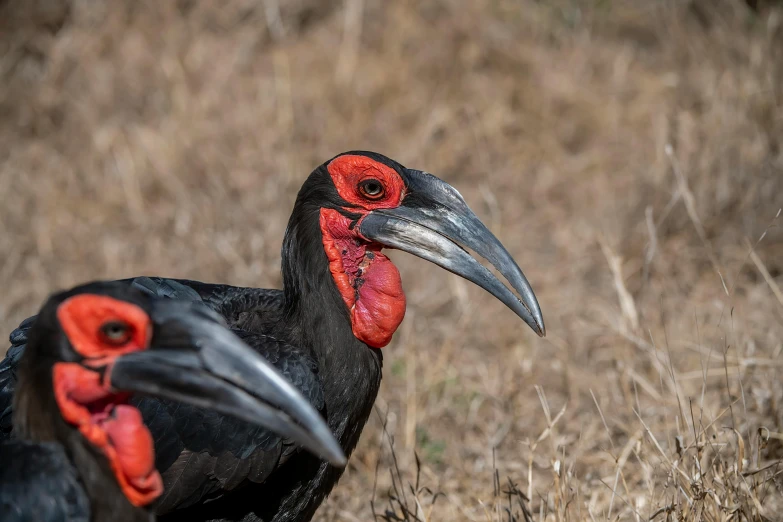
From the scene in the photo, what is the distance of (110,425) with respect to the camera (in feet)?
7.09

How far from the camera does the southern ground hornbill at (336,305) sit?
2.96m

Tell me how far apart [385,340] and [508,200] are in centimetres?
405

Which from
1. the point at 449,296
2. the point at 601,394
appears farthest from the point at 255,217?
the point at 601,394

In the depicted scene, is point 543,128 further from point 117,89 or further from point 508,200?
point 117,89

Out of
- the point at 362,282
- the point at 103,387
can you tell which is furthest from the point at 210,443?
the point at 103,387

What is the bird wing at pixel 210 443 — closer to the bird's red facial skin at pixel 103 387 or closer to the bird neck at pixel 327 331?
the bird neck at pixel 327 331

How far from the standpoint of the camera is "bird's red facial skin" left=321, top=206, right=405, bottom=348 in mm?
3109

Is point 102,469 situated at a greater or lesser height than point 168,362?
lesser

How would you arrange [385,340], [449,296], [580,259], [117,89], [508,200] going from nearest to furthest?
[385,340] → [449,296] → [580,259] → [508,200] → [117,89]

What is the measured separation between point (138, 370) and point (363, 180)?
1317 mm

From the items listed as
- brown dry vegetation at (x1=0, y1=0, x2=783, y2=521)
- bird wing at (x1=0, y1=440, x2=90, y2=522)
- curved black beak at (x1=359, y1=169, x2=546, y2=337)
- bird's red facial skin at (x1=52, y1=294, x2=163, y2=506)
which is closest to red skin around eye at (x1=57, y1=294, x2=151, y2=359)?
bird's red facial skin at (x1=52, y1=294, x2=163, y2=506)

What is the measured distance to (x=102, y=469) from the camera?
7.03 ft

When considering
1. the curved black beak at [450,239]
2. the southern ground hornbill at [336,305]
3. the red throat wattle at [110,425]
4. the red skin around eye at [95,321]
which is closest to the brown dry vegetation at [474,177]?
the curved black beak at [450,239]

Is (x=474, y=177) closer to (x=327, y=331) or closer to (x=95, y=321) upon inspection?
(x=327, y=331)
